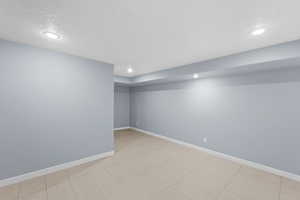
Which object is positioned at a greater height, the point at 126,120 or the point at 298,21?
the point at 298,21

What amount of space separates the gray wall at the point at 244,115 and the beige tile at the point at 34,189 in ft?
11.1

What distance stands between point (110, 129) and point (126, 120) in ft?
9.80

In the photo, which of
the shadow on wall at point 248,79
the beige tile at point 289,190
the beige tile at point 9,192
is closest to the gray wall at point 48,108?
the beige tile at point 9,192

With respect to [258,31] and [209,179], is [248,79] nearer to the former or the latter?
[258,31]

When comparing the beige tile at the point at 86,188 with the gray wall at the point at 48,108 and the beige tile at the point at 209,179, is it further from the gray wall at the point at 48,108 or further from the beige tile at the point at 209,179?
the beige tile at the point at 209,179

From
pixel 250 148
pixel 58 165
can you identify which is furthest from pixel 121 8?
pixel 250 148

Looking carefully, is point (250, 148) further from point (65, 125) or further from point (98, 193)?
point (65, 125)

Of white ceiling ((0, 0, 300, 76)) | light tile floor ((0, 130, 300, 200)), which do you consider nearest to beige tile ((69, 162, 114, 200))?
light tile floor ((0, 130, 300, 200))

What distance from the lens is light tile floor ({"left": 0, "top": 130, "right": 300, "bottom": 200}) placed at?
1.77m

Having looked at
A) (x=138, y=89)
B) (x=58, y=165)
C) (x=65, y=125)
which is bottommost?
(x=58, y=165)

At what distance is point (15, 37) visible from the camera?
72.6 inches

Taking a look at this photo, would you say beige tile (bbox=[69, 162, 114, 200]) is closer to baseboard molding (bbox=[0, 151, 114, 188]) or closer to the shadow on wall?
baseboard molding (bbox=[0, 151, 114, 188])

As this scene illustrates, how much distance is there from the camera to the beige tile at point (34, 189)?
1712 millimetres

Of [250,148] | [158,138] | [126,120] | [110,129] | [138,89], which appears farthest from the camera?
[126,120]
